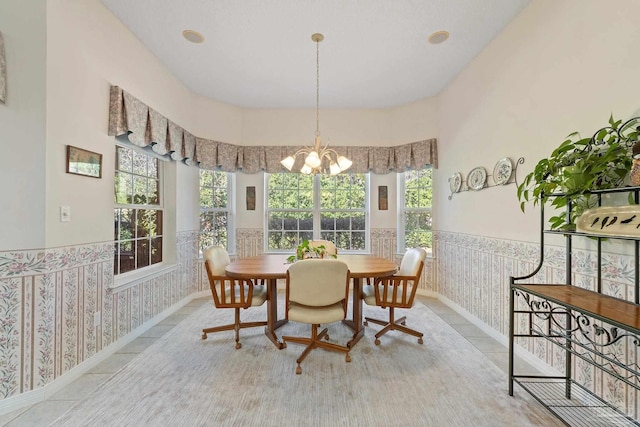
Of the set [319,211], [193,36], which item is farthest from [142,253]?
[319,211]

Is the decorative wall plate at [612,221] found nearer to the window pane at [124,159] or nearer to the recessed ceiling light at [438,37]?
the recessed ceiling light at [438,37]

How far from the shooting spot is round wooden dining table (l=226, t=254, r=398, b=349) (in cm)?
237

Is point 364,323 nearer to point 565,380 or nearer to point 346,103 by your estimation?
point 565,380

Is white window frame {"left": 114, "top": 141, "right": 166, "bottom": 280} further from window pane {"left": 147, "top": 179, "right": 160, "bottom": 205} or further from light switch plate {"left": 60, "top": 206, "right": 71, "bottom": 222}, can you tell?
light switch plate {"left": 60, "top": 206, "right": 71, "bottom": 222}

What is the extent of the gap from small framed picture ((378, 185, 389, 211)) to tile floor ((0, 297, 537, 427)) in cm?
163

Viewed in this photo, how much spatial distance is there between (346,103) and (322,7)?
200 centimetres

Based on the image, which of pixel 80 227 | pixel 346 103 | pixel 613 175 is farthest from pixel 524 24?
pixel 80 227

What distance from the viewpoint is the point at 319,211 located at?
4.66 m

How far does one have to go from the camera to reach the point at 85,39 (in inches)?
87.0

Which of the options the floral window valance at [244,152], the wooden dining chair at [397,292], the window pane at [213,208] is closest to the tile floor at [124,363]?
the wooden dining chair at [397,292]

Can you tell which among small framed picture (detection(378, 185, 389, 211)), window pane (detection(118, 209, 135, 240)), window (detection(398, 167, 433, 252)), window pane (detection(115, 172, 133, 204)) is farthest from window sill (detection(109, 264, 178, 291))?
window (detection(398, 167, 433, 252))

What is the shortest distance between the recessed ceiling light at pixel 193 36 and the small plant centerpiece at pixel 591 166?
3142 mm

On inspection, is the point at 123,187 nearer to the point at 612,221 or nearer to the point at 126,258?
the point at 126,258

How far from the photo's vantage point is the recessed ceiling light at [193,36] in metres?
2.67
